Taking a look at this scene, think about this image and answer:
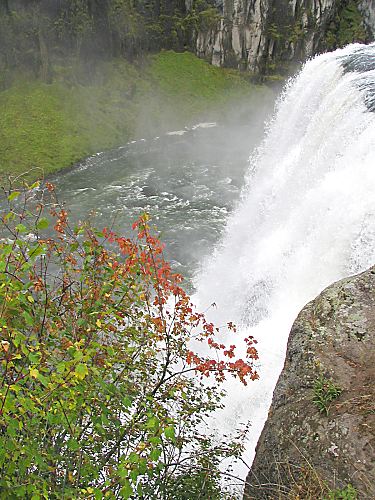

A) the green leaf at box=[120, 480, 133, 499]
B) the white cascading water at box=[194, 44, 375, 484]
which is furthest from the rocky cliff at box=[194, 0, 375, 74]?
the green leaf at box=[120, 480, 133, 499]

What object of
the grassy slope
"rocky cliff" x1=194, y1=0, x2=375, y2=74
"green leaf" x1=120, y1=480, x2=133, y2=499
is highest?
"rocky cliff" x1=194, y1=0, x2=375, y2=74

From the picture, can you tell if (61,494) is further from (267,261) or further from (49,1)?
(49,1)

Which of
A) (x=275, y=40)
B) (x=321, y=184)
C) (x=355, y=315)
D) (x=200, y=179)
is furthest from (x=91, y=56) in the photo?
(x=355, y=315)

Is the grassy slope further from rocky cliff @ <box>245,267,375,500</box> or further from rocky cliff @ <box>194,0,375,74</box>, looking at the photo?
rocky cliff @ <box>245,267,375,500</box>

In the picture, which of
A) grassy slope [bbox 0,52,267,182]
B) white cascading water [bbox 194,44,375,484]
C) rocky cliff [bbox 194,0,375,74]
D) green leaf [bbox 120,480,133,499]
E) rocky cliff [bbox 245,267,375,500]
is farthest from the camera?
rocky cliff [bbox 194,0,375,74]

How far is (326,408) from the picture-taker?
6.82 metres

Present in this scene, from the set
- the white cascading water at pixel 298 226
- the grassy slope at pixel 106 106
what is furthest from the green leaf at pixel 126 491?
the grassy slope at pixel 106 106

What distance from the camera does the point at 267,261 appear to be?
52.3ft

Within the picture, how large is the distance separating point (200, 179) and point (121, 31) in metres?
25.2

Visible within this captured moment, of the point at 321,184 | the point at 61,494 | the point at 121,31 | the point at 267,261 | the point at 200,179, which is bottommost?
the point at 200,179

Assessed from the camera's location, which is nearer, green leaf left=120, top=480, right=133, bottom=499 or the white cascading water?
green leaf left=120, top=480, right=133, bottom=499

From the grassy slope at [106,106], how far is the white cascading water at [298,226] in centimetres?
1957

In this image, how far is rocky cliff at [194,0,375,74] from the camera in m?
51.2

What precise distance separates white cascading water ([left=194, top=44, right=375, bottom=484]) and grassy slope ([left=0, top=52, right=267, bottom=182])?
64.2 feet
